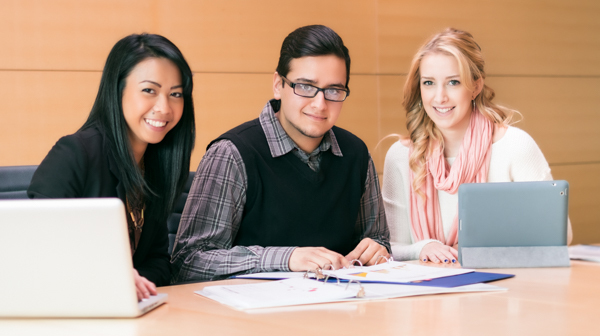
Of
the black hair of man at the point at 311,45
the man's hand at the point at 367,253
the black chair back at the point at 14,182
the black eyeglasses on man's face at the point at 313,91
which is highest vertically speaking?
the black hair of man at the point at 311,45

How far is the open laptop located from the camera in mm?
987

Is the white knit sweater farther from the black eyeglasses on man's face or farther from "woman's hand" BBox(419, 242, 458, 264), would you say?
the black eyeglasses on man's face

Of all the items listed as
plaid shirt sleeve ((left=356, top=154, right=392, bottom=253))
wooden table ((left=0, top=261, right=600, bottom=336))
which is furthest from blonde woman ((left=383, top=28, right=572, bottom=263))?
wooden table ((left=0, top=261, right=600, bottom=336))

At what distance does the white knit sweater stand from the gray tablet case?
61 cm

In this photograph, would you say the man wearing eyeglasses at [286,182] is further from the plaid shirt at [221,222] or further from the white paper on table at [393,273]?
the white paper on table at [393,273]

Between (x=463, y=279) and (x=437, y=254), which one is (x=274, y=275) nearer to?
(x=463, y=279)

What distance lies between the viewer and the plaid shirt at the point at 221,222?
5.46 ft

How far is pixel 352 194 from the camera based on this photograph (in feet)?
6.88

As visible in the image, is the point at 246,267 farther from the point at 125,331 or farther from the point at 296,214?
the point at 125,331

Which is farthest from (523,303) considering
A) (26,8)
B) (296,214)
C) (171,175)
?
(26,8)

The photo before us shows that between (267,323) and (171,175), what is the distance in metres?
0.85

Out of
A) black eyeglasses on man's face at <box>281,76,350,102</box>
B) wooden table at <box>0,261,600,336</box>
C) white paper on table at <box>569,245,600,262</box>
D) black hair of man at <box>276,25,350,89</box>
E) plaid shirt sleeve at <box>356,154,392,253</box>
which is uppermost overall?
black hair of man at <box>276,25,350,89</box>

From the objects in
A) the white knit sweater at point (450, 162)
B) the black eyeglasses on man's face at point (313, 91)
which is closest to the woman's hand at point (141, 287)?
the black eyeglasses on man's face at point (313, 91)

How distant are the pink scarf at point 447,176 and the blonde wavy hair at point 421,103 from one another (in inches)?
1.5
